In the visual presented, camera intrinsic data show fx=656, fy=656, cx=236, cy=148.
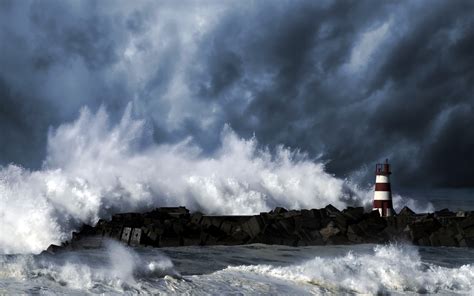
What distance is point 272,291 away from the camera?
6.21 metres

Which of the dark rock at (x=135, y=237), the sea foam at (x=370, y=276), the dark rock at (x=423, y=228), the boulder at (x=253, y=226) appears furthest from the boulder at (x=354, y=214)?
the sea foam at (x=370, y=276)

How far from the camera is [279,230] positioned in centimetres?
1296

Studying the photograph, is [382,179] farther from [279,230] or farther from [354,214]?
[279,230]

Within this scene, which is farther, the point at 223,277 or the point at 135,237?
the point at 135,237

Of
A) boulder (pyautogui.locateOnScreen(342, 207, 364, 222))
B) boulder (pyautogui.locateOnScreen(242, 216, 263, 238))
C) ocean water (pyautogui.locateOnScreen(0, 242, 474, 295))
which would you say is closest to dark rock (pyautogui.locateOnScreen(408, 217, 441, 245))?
boulder (pyautogui.locateOnScreen(342, 207, 364, 222))

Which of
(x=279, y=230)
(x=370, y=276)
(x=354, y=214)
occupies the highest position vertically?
(x=354, y=214)

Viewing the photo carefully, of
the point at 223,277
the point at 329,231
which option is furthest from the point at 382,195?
the point at 223,277

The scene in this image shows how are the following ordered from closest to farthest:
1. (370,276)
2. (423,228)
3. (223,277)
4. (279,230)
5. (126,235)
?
(223,277) → (370,276) → (126,235) → (279,230) → (423,228)

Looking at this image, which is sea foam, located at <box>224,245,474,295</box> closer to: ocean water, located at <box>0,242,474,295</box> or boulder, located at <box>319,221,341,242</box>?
ocean water, located at <box>0,242,474,295</box>

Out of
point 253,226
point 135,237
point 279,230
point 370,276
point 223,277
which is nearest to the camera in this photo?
point 223,277

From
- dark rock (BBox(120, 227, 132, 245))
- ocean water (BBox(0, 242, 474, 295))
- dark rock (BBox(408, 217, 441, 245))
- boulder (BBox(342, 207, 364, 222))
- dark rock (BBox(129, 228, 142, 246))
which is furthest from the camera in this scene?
boulder (BBox(342, 207, 364, 222))

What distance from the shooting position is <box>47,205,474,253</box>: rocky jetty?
12242 mm

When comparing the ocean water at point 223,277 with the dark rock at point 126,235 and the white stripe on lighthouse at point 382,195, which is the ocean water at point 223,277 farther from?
the white stripe on lighthouse at point 382,195

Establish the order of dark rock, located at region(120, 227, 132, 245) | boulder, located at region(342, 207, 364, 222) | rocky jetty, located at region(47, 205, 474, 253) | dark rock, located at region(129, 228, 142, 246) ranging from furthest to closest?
boulder, located at region(342, 207, 364, 222) → rocky jetty, located at region(47, 205, 474, 253) → dark rock, located at region(120, 227, 132, 245) → dark rock, located at region(129, 228, 142, 246)
